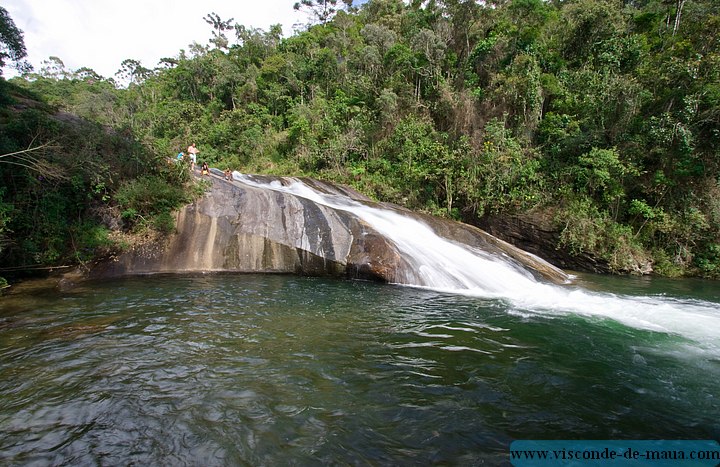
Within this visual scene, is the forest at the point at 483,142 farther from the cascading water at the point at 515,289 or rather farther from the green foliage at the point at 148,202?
the cascading water at the point at 515,289

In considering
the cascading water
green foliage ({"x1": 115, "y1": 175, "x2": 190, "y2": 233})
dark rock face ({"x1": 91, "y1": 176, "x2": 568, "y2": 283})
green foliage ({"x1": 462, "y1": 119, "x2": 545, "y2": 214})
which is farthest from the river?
green foliage ({"x1": 462, "y1": 119, "x2": 545, "y2": 214})

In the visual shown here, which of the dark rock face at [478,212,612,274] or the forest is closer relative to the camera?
the forest

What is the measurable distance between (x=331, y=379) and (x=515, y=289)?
7472mm

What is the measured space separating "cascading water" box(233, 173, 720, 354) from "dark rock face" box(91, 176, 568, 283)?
668 mm

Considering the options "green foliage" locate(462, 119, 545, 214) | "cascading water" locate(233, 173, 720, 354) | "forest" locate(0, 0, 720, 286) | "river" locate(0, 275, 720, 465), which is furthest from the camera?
"green foliage" locate(462, 119, 545, 214)

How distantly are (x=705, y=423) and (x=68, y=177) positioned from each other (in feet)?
46.5

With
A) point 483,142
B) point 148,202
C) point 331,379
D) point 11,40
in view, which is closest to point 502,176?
point 483,142

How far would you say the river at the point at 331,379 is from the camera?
3.45 meters

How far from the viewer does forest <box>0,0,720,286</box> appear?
1011cm

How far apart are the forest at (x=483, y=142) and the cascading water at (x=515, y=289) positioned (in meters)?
5.06

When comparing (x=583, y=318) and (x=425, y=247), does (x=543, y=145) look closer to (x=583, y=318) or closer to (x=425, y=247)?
(x=425, y=247)

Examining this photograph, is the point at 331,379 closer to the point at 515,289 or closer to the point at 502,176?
the point at 515,289

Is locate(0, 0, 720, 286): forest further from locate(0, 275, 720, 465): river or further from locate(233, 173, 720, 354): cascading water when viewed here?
locate(233, 173, 720, 354): cascading water

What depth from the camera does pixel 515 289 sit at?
10.1 meters
